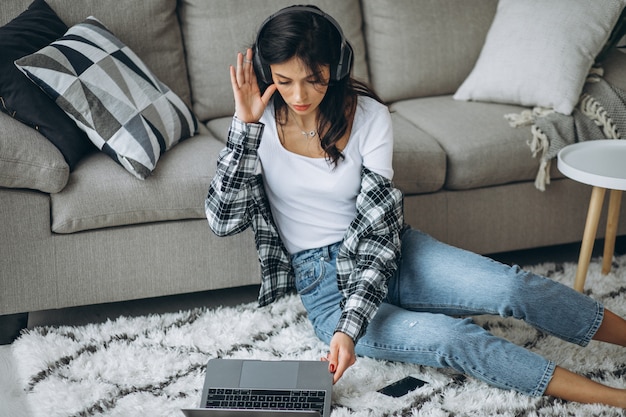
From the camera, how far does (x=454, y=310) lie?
5.76 feet

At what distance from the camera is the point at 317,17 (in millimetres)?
1564

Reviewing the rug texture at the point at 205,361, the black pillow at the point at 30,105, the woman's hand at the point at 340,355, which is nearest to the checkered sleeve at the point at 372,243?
the woman's hand at the point at 340,355

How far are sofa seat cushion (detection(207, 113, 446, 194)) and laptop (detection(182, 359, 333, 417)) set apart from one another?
30.5 inches

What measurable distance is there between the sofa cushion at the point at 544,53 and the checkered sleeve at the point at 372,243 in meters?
0.92

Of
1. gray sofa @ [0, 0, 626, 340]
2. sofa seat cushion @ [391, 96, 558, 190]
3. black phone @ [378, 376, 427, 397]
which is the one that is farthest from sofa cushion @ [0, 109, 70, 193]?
sofa seat cushion @ [391, 96, 558, 190]

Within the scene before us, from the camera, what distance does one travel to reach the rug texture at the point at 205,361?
164cm

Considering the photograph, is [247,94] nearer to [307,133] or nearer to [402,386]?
[307,133]

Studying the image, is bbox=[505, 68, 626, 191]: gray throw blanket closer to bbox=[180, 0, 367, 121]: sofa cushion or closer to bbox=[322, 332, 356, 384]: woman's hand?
bbox=[180, 0, 367, 121]: sofa cushion

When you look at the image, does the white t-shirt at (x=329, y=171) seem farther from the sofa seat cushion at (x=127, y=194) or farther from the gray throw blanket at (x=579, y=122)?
the gray throw blanket at (x=579, y=122)

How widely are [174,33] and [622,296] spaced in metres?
1.60

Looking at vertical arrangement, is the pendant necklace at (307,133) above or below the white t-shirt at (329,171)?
above

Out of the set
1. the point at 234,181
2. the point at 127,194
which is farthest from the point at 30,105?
the point at 234,181

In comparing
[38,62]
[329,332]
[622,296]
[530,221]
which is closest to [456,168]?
[530,221]

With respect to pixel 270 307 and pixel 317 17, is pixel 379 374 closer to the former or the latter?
pixel 270 307
